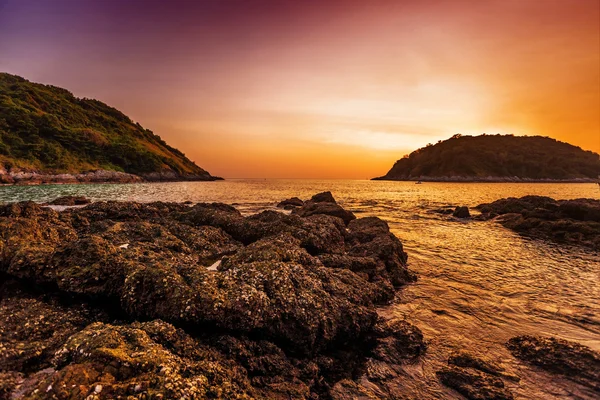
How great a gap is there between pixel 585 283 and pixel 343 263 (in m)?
14.7

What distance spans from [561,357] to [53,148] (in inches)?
7170

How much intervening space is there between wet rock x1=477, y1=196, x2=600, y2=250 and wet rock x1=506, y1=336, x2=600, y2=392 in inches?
914

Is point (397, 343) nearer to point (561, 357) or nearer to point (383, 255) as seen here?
point (561, 357)

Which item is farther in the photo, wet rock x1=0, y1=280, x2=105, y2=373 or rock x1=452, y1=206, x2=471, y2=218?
rock x1=452, y1=206, x2=471, y2=218

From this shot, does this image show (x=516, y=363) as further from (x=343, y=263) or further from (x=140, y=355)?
(x=140, y=355)

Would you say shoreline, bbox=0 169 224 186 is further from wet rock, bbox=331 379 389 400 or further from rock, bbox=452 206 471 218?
rock, bbox=452 206 471 218

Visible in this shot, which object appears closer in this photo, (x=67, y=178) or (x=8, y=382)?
(x=8, y=382)

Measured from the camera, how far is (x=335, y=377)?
7.79m

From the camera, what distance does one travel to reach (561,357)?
28.3 feet

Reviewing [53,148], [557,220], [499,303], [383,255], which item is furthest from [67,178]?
[557,220]

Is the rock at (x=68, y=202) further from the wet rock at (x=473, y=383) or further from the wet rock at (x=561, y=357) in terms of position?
the wet rock at (x=561, y=357)

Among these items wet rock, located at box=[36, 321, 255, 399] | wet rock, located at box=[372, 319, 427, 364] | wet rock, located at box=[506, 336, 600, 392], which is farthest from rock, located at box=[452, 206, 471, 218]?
wet rock, located at box=[36, 321, 255, 399]

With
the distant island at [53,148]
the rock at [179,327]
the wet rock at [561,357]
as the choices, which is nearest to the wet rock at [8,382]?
the rock at [179,327]

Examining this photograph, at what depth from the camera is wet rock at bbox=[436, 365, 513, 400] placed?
724cm
